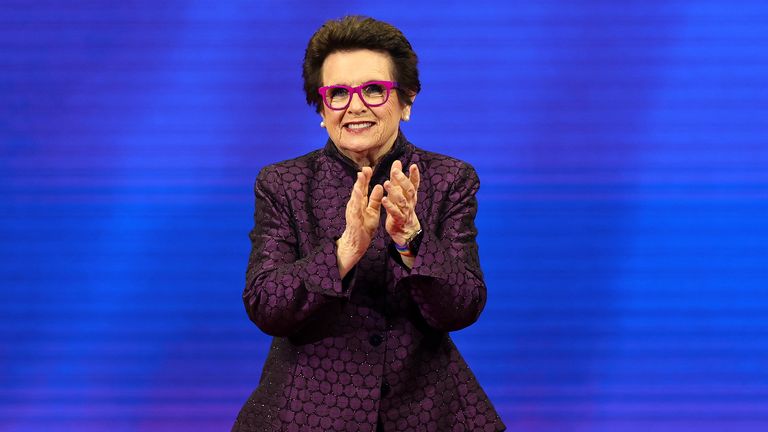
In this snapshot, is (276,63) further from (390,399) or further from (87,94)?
(390,399)

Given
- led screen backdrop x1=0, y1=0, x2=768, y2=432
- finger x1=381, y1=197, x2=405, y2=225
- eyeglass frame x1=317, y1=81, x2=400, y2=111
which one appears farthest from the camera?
led screen backdrop x1=0, y1=0, x2=768, y2=432

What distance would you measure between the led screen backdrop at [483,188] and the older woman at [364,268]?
3.77 ft

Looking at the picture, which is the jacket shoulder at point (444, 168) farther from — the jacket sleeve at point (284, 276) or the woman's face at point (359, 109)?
Result: the jacket sleeve at point (284, 276)

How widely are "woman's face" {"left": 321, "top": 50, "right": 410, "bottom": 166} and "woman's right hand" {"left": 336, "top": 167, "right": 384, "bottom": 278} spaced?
20 cm

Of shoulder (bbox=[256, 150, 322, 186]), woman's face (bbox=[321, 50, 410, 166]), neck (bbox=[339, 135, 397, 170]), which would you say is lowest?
shoulder (bbox=[256, 150, 322, 186])

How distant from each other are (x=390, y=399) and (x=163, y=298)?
1532 millimetres

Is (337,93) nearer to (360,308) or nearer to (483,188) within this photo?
(360,308)

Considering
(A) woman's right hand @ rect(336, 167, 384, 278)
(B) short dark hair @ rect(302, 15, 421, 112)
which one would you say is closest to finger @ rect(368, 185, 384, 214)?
(A) woman's right hand @ rect(336, 167, 384, 278)

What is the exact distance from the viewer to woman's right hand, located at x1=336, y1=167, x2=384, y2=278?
1.83m

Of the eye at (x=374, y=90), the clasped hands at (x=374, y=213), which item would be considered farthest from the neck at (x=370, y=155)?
the clasped hands at (x=374, y=213)

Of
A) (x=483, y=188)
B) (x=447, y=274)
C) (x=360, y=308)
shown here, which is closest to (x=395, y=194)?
(x=447, y=274)

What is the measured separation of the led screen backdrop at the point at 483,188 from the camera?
322 cm

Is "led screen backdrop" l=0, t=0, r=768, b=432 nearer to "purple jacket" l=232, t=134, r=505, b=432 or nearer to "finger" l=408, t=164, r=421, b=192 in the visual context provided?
"purple jacket" l=232, t=134, r=505, b=432

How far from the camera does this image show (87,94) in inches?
128
